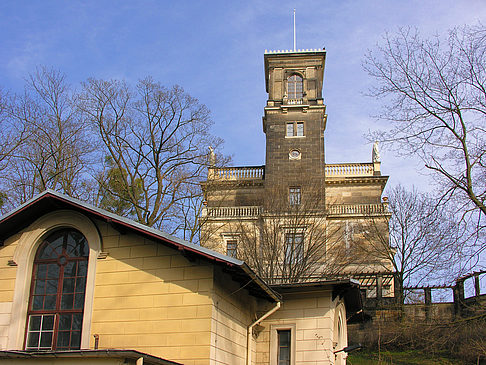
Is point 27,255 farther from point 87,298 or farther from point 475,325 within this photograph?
point 475,325

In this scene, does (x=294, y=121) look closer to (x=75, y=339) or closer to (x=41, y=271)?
(x=41, y=271)

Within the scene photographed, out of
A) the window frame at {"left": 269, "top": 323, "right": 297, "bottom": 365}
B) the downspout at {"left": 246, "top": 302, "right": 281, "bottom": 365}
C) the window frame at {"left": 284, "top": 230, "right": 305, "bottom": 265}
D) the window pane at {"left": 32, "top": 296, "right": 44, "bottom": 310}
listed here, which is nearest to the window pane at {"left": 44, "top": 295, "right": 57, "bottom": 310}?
the window pane at {"left": 32, "top": 296, "right": 44, "bottom": 310}

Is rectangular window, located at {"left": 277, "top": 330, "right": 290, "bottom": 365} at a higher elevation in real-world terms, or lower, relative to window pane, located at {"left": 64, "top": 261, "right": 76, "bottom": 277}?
lower

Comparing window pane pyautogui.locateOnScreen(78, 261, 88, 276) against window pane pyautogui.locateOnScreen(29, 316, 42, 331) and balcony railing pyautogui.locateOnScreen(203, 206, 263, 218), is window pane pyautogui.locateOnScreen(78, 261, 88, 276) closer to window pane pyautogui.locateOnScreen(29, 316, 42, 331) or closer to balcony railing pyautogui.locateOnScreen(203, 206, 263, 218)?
window pane pyautogui.locateOnScreen(29, 316, 42, 331)

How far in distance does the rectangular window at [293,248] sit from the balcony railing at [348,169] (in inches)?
661

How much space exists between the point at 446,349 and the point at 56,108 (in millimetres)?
20974

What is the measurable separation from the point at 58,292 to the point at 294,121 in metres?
36.4

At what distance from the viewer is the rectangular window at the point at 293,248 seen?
31.4 m

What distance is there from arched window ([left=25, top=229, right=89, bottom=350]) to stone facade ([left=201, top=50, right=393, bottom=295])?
26734 mm

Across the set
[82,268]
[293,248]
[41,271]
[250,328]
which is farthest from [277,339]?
[293,248]

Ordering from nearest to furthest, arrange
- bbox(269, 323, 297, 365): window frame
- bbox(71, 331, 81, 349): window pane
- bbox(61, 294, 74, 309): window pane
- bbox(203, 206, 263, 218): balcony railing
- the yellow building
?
the yellow building, bbox(71, 331, 81, 349): window pane, bbox(61, 294, 74, 309): window pane, bbox(269, 323, 297, 365): window frame, bbox(203, 206, 263, 218): balcony railing

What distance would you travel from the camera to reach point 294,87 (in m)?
51.5

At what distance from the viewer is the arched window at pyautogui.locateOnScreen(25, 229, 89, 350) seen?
1495cm

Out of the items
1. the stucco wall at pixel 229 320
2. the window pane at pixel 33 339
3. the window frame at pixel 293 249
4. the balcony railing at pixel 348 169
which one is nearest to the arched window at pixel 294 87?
the balcony railing at pixel 348 169
